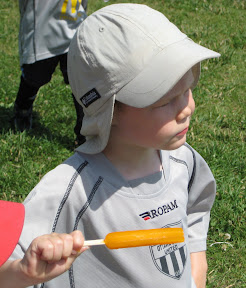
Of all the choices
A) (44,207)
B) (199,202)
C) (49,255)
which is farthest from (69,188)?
(199,202)

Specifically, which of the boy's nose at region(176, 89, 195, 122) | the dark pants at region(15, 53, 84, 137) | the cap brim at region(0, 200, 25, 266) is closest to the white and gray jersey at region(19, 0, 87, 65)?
the dark pants at region(15, 53, 84, 137)

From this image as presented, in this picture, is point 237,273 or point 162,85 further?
point 237,273

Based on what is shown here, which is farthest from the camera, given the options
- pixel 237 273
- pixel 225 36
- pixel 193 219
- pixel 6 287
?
pixel 225 36

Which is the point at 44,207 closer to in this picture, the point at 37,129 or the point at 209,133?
the point at 37,129

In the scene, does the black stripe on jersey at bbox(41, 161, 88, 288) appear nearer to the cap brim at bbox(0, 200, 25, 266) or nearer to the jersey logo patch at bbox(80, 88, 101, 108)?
the jersey logo patch at bbox(80, 88, 101, 108)

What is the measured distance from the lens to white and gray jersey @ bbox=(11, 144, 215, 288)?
1.94m

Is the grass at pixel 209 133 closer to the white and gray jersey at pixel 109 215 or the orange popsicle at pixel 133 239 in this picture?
the white and gray jersey at pixel 109 215

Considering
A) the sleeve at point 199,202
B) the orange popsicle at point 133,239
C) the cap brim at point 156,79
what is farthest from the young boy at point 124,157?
the orange popsicle at point 133,239

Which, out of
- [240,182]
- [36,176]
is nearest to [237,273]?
[240,182]

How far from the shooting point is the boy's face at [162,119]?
75.0 inches

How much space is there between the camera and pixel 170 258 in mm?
2150

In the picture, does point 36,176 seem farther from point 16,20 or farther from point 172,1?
point 172,1

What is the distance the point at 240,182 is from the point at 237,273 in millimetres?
843

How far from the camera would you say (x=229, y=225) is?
3.47 metres
